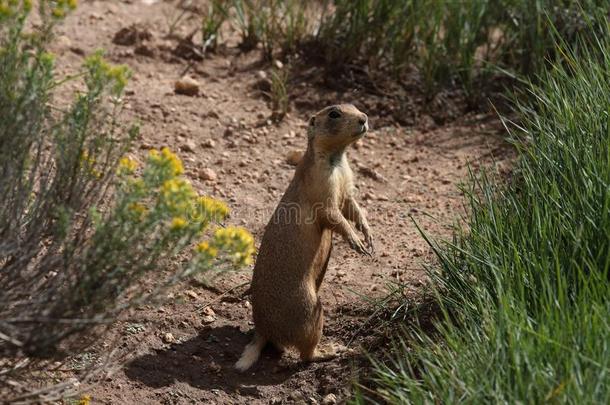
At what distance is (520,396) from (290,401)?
1547 mm

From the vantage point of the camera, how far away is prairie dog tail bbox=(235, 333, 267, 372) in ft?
15.8

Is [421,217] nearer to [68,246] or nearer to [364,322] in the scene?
[364,322]

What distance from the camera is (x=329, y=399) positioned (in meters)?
4.58

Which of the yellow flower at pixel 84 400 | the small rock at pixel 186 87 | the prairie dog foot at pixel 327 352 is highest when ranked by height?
the small rock at pixel 186 87

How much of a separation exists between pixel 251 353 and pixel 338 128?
1187mm

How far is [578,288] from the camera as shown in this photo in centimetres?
386

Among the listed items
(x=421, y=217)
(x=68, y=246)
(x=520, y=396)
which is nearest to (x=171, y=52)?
(x=421, y=217)

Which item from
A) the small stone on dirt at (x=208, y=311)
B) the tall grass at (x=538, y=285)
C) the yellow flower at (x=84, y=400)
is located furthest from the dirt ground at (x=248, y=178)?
the tall grass at (x=538, y=285)

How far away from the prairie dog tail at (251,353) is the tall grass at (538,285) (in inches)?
26.3

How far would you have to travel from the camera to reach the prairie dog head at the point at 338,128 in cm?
502

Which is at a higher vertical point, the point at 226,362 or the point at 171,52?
the point at 171,52

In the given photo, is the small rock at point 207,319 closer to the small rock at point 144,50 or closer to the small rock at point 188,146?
the small rock at point 188,146

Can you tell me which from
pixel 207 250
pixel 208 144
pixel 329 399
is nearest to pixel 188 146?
pixel 208 144

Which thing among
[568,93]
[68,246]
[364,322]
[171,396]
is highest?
[568,93]
